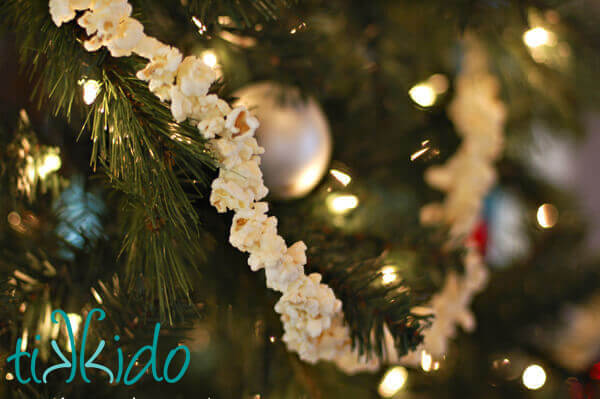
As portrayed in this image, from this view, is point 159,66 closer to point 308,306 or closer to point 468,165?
point 308,306

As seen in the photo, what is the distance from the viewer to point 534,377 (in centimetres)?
50

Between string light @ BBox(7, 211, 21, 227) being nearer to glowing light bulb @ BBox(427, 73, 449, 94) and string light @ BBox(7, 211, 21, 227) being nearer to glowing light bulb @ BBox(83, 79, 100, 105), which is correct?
glowing light bulb @ BBox(83, 79, 100, 105)

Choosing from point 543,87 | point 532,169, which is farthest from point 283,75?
point 532,169

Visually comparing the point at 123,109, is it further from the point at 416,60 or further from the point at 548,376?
the point at 548,376

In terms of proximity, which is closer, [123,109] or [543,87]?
[123,109]

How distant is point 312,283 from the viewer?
27 centimetres

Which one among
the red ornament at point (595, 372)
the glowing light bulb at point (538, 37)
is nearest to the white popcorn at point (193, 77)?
the glowing light bulb at point (538, 37)

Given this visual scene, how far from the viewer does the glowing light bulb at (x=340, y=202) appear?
388mm

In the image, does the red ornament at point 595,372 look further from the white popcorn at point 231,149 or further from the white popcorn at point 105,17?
the white popcorn at point 105,17

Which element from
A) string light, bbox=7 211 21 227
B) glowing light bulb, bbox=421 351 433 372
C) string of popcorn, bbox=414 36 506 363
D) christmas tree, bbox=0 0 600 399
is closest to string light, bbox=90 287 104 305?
christmas tree, bbox=0 0 600 399

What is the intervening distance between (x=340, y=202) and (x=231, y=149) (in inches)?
6.8

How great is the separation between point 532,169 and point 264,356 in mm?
646

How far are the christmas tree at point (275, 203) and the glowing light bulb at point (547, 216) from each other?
13 millimetres
